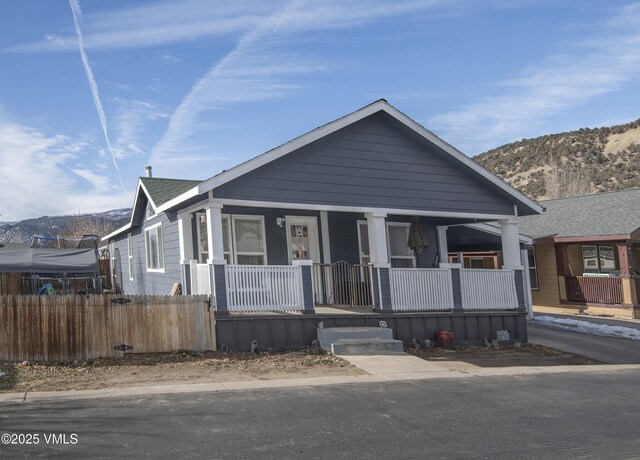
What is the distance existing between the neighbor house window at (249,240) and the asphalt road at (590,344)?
25.0 ft

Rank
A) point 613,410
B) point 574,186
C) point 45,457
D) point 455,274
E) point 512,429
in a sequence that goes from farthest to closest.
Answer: point 574,186, point 455,274, point 613,410, point 512,429, point 45,457

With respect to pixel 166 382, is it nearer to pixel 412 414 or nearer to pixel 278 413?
pixel 278 413

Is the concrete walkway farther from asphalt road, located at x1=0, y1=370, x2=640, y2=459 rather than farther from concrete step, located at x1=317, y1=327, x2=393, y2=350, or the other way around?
asphalt road, located at x1=0, y1=370, x2=640, y2=459

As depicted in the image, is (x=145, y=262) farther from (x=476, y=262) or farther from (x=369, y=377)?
(x=476, y=262)

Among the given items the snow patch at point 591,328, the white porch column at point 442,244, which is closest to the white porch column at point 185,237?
the white porch column at point 442,244

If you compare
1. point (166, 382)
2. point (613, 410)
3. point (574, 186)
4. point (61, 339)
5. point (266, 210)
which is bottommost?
point (613, 410)

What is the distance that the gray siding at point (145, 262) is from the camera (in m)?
14.9

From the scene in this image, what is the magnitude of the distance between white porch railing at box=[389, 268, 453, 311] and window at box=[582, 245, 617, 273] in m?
11.3

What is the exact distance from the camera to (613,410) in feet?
26.2

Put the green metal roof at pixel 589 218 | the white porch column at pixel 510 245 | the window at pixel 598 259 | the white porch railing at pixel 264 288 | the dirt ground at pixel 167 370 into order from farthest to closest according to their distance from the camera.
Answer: the window at pixel 598 259 < the green metal roof at pixel 589 218 < the white porch column at pixel 510 245 < the white porch railing at pixel 264 288 < the dirt ground at pixel 167 370

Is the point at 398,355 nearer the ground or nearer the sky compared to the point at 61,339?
nearer the ground

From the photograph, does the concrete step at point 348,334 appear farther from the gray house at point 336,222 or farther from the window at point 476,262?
the window at point 476,262

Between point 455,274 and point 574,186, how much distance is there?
125ft

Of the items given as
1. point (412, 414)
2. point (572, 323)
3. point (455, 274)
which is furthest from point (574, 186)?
point (412, 414)
